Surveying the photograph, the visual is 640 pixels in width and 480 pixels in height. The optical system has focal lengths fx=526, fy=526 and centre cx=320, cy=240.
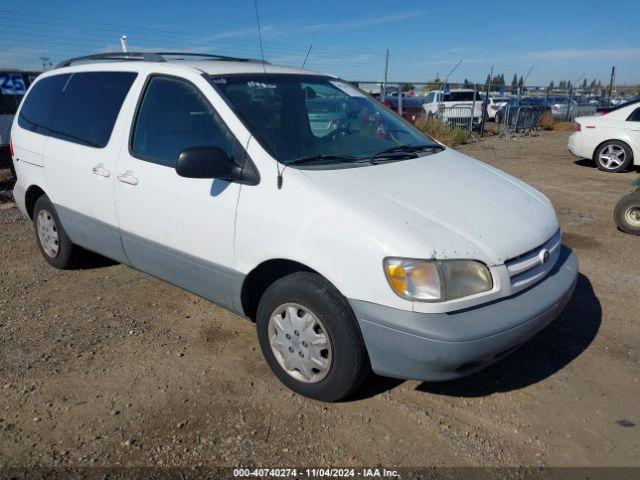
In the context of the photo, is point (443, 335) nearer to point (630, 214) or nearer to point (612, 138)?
point (630, 214)

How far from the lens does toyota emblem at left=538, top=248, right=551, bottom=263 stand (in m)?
2.88


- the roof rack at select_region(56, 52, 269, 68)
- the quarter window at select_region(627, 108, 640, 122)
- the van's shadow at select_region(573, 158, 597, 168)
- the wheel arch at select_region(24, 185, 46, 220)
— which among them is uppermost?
the roof rack at select_region(56, 52, 269, 68)

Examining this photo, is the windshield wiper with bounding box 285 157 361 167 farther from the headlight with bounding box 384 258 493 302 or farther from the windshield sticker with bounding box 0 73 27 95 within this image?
the windshield sticker with bounding box 0 73 27 95

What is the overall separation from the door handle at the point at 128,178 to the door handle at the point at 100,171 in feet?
0.55

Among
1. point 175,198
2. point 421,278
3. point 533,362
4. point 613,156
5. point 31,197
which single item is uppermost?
point 175,198

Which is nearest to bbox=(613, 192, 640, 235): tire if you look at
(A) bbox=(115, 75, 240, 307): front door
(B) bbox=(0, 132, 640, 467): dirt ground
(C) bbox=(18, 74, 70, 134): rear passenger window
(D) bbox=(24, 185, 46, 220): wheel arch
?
(B) bbox=(0, 132, 640, 467): dirt ground

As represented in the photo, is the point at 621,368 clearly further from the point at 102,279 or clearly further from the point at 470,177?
the point at 102,279

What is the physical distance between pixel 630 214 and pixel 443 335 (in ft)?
15.9

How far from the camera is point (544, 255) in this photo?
2.91 m

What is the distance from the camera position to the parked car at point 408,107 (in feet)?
54.5

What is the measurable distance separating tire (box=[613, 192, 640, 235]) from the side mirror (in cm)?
508

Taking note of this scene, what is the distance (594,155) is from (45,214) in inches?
400

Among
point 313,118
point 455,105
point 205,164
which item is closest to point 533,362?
point 313,118

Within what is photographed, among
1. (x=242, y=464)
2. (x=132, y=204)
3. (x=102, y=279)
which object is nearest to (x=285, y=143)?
(x=132, y=204)
